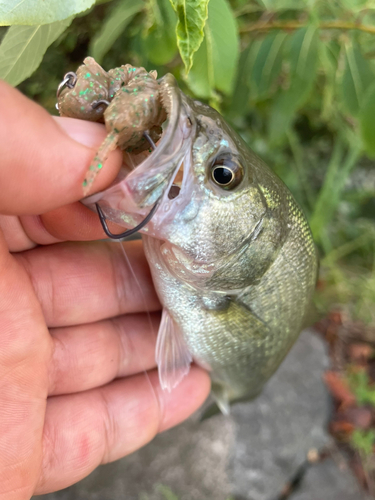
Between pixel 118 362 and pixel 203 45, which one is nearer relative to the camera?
pixel 203 45

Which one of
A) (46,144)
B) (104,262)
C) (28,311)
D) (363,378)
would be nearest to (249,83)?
(104,262)

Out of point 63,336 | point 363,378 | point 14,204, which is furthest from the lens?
point 363,378

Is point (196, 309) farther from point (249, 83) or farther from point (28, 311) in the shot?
point (249, 83)

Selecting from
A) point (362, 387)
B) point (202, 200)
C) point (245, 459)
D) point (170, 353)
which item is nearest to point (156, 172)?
point (202, 200)

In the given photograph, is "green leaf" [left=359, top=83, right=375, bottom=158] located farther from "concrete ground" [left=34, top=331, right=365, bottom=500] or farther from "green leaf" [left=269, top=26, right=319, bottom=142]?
"concrete ground" [left=34, top=331, right=365, bottom=500]

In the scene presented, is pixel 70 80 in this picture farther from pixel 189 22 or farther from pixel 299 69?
pixel 299 69

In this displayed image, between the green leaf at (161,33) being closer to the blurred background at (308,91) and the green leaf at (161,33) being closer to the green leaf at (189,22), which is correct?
the blurred background at (308,91)
